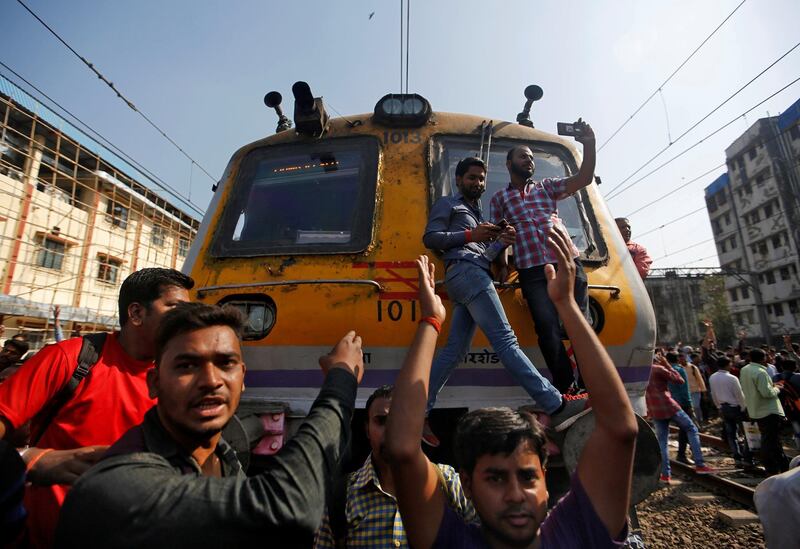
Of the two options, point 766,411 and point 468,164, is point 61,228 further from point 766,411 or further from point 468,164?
point 766,411

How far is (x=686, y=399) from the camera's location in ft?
26.9

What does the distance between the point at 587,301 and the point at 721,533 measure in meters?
3.58

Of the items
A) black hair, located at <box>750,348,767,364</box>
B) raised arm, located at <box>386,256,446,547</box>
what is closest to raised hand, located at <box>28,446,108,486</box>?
raised arm, located at <box>386,256,446,547</box>

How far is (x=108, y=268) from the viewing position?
18.1 metres

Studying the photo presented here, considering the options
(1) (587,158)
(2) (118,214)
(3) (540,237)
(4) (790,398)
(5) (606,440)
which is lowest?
(4) (790,398)

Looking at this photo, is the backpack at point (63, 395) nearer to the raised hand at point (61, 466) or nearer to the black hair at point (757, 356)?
the raised hand at point (61, 466)

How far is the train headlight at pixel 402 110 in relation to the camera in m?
3.34

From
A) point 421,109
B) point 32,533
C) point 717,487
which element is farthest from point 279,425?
point 717,487

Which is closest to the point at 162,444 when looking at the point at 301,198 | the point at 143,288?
the point at 143,288

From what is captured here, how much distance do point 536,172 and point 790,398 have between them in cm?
726

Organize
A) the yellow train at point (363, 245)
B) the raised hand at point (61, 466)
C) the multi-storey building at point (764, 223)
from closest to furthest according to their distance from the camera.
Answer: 1. the raised hand at point (61, 466)
2. the yellow train at point (363, 245)
3. the multi-storey building at point (764, 223)

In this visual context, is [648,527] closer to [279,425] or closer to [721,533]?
[721,533]

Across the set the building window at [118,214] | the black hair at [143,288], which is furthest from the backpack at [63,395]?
the building window at [118,214]

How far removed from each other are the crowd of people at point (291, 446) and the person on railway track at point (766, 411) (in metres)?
6.56
